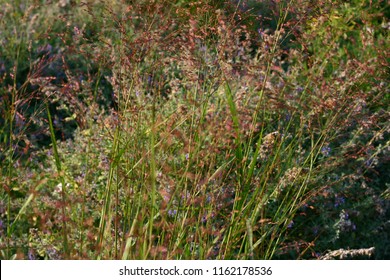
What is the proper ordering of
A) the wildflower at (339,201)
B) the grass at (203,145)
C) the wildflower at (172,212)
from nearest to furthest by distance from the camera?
the grass at (203,145)
the wildflower at (172,212)
the wildflower at (339,201)

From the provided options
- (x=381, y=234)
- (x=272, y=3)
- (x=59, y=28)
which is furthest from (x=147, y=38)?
(x=59, y=28)

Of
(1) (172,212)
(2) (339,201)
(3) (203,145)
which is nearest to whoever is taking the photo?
(3) (203,145)

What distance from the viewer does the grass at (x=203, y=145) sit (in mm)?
2297

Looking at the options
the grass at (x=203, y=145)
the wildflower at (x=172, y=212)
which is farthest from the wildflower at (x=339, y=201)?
the wildflower at (x=172, y=212)

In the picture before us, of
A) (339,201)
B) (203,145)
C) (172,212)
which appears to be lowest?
(339,201)

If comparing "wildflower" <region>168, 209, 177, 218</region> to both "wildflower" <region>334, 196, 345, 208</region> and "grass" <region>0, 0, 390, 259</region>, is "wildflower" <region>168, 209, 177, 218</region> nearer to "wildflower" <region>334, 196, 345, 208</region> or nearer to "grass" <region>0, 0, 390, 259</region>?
"grass" <region>0, 0, 390, 259</region>

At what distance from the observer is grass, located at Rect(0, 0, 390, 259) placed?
2297 millimetres

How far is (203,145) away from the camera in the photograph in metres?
2.61

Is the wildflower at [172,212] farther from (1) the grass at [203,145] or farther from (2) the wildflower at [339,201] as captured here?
(2) the wildflower at [339,201]

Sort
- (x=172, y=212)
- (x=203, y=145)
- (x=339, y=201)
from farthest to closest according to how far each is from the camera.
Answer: (x=339, y=201) < (x=172, y=212) < (x=203, y=145)

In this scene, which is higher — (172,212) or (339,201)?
(172,212)

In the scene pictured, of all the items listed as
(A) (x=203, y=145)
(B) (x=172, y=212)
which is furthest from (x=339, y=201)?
(A) (x=203, y=145)

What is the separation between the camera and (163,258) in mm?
2246

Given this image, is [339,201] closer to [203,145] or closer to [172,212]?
[172,212]
